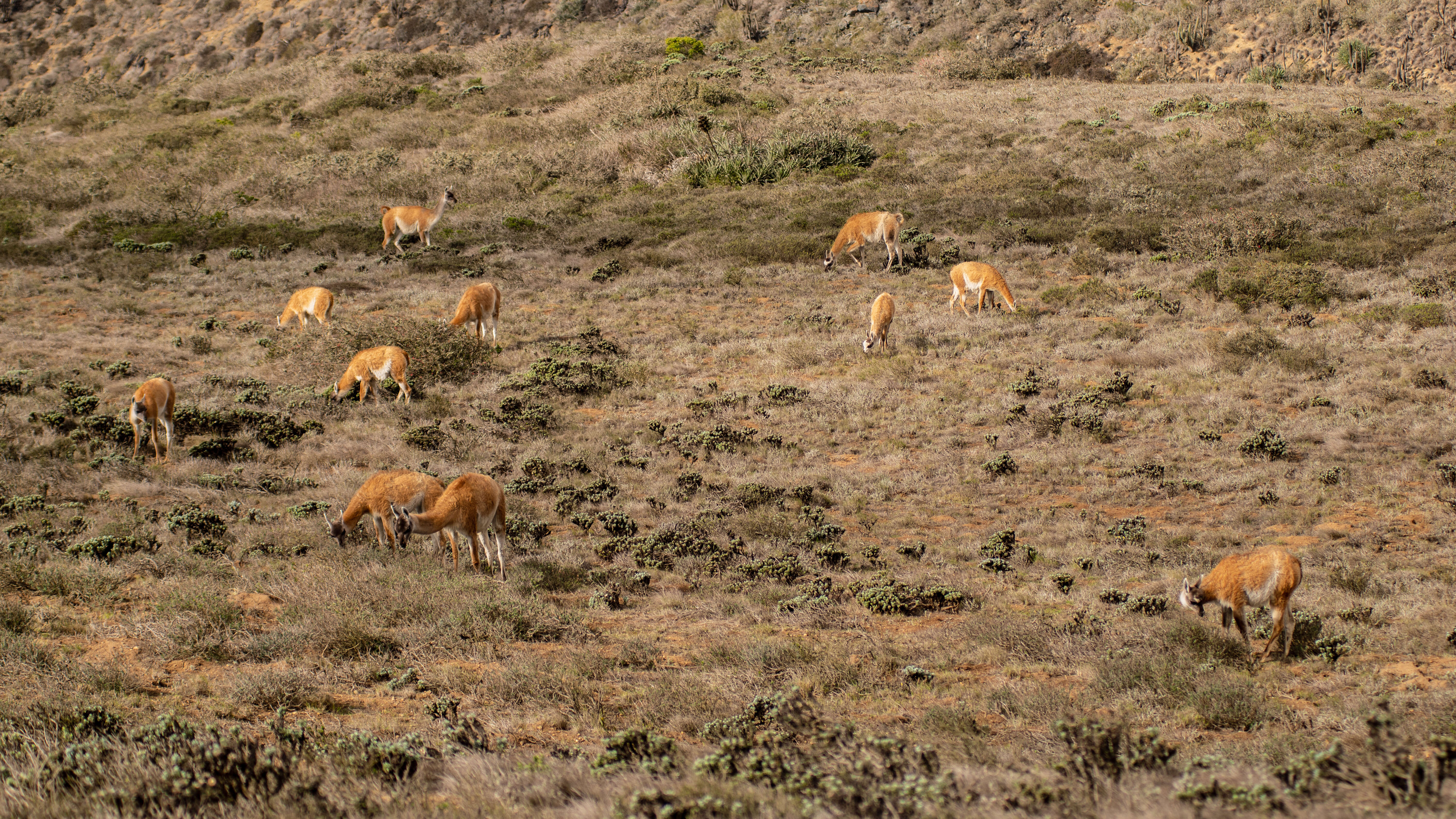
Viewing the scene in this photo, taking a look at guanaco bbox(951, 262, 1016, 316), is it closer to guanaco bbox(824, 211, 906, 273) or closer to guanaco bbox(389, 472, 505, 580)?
guanaco bbox(824, 211, 906, 273)

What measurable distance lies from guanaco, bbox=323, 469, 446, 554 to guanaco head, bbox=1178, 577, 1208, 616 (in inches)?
263

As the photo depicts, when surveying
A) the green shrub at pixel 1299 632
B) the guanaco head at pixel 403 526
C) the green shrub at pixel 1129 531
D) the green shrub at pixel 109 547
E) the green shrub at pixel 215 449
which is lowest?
the green shrub at pixel 1129 531

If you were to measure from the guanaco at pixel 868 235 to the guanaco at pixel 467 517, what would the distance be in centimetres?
1529

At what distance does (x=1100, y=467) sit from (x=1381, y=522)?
121 inches

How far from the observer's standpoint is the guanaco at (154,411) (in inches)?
472

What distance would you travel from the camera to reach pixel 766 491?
1148 centimetres

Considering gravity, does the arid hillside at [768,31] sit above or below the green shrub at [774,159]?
above

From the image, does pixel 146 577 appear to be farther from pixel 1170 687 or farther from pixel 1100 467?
pixel 1100 467

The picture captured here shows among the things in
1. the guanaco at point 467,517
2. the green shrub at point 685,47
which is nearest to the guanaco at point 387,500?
the guanaco at point 467,517

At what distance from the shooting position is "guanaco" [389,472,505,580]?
838 cm

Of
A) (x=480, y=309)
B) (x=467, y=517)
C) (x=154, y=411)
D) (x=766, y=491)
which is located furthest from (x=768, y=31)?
(x=467, y=517)

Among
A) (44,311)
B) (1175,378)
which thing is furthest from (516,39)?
(1175,378)

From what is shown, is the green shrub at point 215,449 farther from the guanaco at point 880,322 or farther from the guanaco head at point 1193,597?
the guanaco head at point 1193,597

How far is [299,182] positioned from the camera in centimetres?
3297
